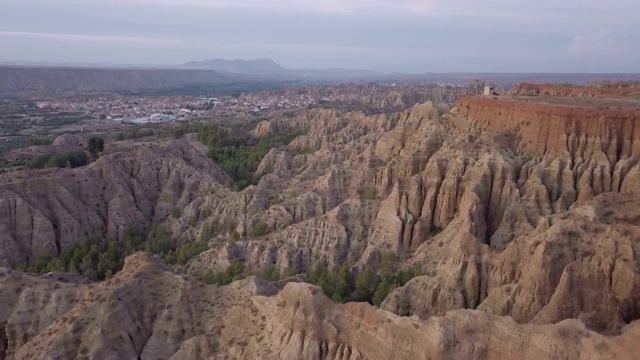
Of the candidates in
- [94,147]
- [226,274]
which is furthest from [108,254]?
[94,147]

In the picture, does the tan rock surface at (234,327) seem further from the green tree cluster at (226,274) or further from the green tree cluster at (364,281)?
the green tree cluster at (226,274)

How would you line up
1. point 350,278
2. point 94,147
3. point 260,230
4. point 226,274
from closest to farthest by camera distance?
point 350,278 → point 226,274 → point 260,230 → point 94,147

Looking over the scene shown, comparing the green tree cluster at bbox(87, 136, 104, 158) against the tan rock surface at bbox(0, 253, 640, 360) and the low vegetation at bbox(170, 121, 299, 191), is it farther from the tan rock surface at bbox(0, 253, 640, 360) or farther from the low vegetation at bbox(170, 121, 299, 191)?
the tan rock surface at bbox(0, 253, 640, 360)

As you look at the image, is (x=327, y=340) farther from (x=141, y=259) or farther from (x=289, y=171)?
(x=289, y=171)

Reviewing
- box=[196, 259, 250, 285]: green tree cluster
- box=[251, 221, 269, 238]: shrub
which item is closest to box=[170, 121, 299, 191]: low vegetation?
box=[251, 221, 269, 238]: shrub

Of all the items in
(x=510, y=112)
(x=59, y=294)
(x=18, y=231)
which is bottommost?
(x=18, y=231)

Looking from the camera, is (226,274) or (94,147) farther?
(94,147)

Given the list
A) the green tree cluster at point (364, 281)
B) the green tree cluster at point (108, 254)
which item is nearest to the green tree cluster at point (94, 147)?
the green tree cluster at point (108, 254)

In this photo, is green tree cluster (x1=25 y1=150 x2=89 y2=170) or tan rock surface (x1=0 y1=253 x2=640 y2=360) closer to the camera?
tan rock surface (x1=0 y1=253 x2=640 y2=360)

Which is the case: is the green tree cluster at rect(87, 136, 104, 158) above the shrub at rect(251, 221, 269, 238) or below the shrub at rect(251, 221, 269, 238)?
above

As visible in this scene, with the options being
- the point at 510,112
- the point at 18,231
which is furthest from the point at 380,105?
the point at 18,231

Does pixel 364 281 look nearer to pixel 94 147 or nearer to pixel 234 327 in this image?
pixel 234 327
